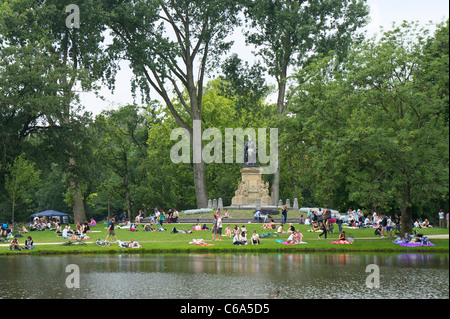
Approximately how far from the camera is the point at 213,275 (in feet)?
67.3

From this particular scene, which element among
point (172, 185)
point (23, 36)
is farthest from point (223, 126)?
point (23, 36)

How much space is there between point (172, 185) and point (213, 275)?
48.8 metres

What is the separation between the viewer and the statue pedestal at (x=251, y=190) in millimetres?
56812

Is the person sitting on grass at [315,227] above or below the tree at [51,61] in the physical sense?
below

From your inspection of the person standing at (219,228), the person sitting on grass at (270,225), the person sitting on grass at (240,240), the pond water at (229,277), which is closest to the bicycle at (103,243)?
the pond water at (229,277)

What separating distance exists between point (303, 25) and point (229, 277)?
35.3 m

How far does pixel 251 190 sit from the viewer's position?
57.1m

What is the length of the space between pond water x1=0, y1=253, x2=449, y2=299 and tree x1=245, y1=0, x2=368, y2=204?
2948 cm

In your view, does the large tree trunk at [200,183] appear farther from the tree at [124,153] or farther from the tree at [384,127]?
the tree at [384,127]

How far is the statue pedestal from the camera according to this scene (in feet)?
186

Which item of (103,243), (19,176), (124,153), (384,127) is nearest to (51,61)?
(19,176)

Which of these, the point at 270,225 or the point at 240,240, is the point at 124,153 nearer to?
the point at 270,225

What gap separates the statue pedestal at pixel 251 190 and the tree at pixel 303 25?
278 inches
